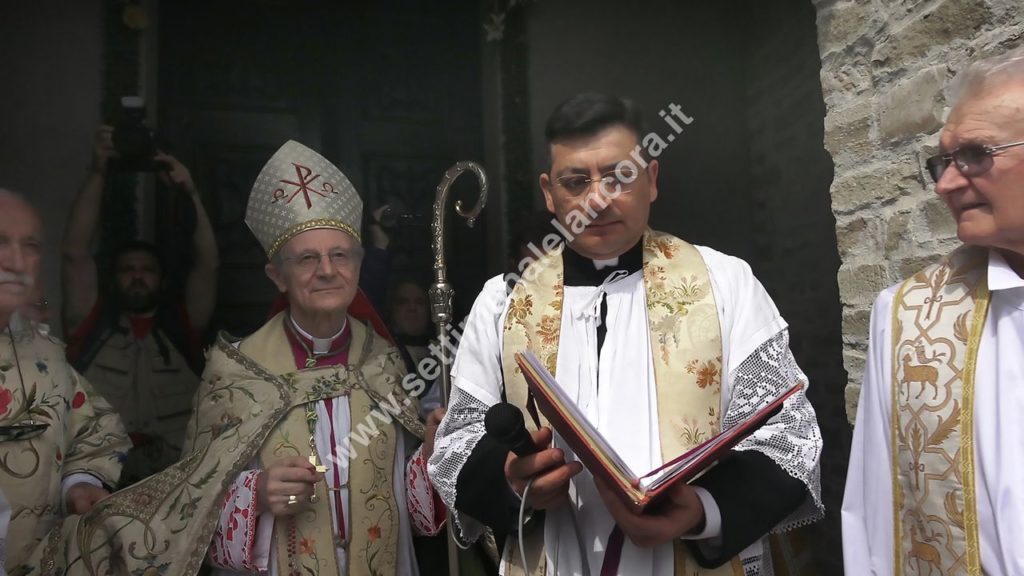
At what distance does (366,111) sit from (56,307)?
1717 mm

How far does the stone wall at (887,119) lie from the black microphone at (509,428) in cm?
150

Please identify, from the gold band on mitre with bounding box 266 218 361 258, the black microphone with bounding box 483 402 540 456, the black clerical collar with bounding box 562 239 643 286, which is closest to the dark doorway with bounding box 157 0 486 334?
the gold band on mitre with bounding box 266 218 361 258

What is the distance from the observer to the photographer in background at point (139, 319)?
3459 mm

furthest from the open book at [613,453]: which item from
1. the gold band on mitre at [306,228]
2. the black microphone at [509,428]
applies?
the gold band on mitre at [306,228]

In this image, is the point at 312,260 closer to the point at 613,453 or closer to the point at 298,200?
the point at 298,200

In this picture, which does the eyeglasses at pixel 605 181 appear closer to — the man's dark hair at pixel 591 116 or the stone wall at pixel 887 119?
the man's dark hair at pixel 591 116

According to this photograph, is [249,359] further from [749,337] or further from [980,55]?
[980,55]

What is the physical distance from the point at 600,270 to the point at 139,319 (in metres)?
2.36

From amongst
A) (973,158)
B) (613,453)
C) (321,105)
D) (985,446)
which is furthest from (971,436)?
(321,105)

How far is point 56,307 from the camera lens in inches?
135

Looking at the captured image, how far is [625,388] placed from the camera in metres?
2.10

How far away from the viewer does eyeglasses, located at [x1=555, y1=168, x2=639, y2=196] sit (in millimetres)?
2104

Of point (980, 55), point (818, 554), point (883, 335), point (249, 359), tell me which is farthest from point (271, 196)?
point (818, 554)

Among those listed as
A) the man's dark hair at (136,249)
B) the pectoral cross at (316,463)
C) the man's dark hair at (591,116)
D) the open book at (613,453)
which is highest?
the man's dark hair at (591,116)
